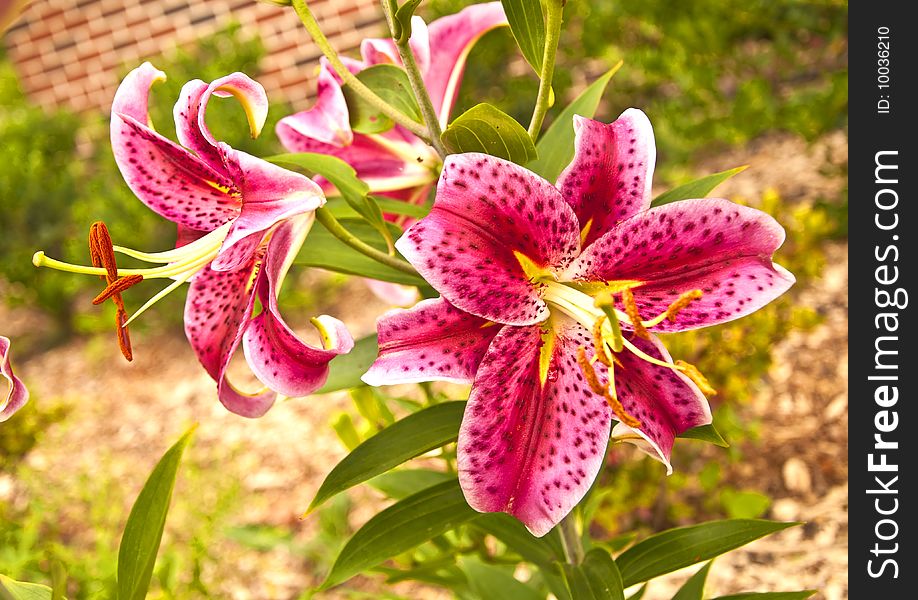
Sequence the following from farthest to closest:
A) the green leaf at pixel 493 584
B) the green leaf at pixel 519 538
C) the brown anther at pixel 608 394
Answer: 1. the green leaf at pixel 493 584
2. the green leaf at pixel 519 538
3. the brown anther at pixel 608 394

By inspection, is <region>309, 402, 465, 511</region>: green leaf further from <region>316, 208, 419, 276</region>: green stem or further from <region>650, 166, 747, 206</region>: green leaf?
<region>650, 166, 747, 206</region>: green leaf

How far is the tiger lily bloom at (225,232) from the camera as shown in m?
0.51

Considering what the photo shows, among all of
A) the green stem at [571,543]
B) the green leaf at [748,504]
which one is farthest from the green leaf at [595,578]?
the green leaf at [748,504]

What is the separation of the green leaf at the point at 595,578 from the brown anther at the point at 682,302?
0.95 ft

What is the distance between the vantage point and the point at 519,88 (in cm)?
303

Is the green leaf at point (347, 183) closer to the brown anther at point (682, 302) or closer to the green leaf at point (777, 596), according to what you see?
the brown anther at point (682, 302)

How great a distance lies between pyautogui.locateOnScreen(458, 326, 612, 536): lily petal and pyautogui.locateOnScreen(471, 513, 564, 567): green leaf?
29 centimetres

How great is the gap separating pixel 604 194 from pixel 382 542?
1.12 ft

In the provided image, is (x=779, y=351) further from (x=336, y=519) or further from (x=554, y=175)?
(x=554, y=175)

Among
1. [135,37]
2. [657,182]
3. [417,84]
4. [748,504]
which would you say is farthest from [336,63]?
[135,37]

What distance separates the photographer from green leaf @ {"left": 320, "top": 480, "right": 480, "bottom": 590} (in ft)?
2.32

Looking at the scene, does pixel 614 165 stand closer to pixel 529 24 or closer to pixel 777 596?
pixel 529 24

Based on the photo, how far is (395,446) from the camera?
0.66 m
